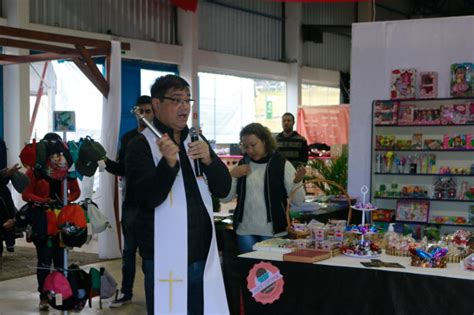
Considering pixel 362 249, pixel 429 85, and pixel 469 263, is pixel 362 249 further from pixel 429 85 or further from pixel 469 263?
pixel 429 85

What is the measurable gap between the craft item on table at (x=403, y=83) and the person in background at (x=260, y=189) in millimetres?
2707

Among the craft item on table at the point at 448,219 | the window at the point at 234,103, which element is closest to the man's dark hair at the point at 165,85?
the craft item on table at the point at 448,219

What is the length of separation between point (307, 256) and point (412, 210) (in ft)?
11.7

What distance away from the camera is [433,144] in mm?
6391

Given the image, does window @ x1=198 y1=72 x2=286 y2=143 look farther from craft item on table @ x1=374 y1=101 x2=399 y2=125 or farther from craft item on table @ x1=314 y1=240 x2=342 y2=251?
craft item on table @ x1=314 y1=240 x2=342 y2=251

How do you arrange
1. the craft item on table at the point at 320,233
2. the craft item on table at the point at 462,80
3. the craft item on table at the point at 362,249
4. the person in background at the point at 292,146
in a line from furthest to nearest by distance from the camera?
the person in background at the point at 292,146 → the craft item on table at the point at 462,80 → the craft item on table at the point at 320,233 → the craft item on table at the point at 362,249

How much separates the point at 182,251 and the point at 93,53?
4.83 metres

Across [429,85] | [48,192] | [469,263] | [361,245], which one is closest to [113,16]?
[429,85]

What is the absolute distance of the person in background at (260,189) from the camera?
405 cm

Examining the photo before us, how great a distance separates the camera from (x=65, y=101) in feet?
33.8

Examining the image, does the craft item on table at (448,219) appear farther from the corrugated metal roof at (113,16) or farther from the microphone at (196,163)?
the corrugated metal roof at (113,16)

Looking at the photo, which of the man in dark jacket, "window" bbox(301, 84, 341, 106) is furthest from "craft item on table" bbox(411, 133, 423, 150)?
"window" bbox(301, 84, 341, 106)

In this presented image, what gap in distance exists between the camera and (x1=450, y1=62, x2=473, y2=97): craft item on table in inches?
241

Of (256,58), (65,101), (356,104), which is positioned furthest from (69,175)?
(256,58)
